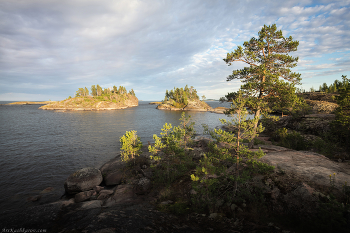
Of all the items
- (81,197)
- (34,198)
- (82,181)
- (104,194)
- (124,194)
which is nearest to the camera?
(81,197)

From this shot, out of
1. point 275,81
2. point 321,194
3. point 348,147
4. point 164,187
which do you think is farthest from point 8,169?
point 348,147

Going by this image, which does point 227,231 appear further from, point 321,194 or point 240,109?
point 240,109

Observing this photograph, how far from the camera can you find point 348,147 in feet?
53.1

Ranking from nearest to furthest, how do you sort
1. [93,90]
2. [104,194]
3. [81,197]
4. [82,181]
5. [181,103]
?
[81,197] < [104,194] < [82,181] < [181,103] < [93,90]

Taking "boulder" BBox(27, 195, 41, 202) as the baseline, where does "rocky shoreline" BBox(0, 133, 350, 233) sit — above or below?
above

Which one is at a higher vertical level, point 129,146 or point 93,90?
point 93,90

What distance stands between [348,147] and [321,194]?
14.8 metres

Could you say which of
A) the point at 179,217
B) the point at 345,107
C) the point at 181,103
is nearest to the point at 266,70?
the point at 345,107

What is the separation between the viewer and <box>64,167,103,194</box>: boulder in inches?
559

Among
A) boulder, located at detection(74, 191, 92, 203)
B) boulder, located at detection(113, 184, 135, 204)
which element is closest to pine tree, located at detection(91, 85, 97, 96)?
boulder, located at detection(74, 191, 92, 203)

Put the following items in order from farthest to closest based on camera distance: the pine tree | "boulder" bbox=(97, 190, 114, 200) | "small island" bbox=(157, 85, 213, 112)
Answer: the pine tree
"small island" bbox=(157, 85, 213, 112)
"boulder" bbox=(97, 190, 114, 200)

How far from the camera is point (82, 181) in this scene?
573 inches

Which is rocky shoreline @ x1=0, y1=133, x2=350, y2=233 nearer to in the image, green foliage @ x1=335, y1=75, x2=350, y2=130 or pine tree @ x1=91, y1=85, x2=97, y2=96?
green foliage @ x1=335, y1=75, x2=350, y2=130

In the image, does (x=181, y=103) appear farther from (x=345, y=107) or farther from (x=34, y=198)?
(x=34, y=198)
